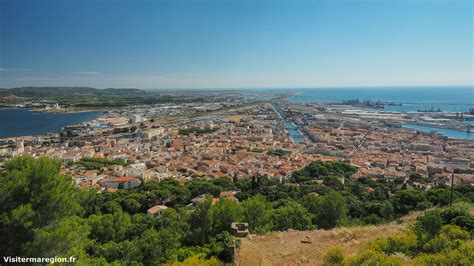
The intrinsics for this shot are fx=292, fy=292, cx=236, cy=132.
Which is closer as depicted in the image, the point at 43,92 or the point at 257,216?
the point at 257,216

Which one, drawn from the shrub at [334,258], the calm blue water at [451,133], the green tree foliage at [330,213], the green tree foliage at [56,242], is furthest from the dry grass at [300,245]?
the calm blue water at [451,133]

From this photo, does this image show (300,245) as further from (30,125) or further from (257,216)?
(30,125)

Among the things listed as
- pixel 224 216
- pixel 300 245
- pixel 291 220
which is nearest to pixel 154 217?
pixel 224 216

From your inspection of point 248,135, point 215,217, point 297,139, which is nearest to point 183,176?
point 215,217

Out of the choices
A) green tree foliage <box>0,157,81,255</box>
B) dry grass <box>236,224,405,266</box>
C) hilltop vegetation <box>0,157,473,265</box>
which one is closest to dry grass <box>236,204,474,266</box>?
dry grass <box>236,224,405,266</box>

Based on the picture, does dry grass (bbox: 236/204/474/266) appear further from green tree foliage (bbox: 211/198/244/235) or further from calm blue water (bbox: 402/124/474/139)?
calm blue water (bbox: 402/124/474/139)
